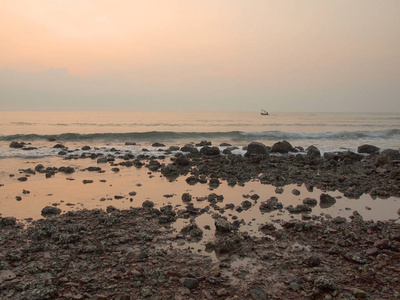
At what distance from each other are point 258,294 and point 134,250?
8.40 feet

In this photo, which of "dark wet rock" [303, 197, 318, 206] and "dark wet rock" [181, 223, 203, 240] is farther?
"dark wet rock" [303, 197, 318, 206]

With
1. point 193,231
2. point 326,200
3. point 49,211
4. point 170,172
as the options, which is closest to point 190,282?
point 193,231

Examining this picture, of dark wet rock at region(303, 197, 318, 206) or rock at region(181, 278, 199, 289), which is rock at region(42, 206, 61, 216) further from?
dark wet rock at region(303, 197, 318, 206)

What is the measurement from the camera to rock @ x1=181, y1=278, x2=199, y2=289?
451 cm

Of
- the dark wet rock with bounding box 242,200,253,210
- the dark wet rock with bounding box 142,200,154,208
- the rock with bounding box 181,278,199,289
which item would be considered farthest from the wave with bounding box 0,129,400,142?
the rock with bounding box 181,278,199,289

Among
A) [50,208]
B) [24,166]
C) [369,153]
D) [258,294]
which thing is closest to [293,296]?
[258,294]

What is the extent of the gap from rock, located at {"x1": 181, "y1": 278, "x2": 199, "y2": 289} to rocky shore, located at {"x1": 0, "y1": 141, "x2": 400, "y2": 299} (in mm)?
16

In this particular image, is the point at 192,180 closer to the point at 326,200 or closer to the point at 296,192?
the point at 296,192

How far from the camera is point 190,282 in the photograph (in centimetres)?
454

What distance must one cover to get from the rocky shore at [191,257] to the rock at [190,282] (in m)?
0.02

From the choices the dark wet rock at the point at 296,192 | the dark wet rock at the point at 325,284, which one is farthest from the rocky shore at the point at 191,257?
the dark wet rock at the point at 296,192

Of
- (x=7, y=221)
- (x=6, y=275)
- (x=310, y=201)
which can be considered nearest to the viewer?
(x=6, y=275)

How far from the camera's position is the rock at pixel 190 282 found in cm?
451

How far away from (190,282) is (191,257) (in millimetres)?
931
